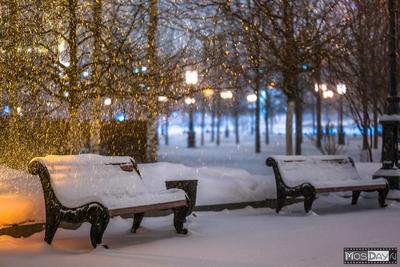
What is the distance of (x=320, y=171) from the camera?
10.2 m

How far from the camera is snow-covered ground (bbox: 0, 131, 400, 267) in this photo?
616cm

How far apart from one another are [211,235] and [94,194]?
157 centimetres

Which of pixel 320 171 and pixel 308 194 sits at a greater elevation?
pixel 320 171

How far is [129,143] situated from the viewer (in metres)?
13.6

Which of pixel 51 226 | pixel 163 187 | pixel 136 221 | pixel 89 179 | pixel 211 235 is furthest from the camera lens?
pixel 163 187

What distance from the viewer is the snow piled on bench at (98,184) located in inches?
268

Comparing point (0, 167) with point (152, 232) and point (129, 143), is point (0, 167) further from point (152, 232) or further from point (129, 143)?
point (129, 143)

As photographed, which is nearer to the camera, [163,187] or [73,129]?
[163,187]

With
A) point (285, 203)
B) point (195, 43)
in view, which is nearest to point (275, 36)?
point (195, 43)

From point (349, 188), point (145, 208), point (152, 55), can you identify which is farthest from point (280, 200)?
point (152, 55)

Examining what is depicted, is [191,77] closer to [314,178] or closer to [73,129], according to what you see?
[73,129]

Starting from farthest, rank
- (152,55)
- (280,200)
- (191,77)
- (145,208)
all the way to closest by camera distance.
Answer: (191,77) → (152,55) → (280,200) → (145,208)

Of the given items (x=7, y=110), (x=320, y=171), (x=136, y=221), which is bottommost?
(x=136, y=221)

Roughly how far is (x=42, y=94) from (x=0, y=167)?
1.87 meters
